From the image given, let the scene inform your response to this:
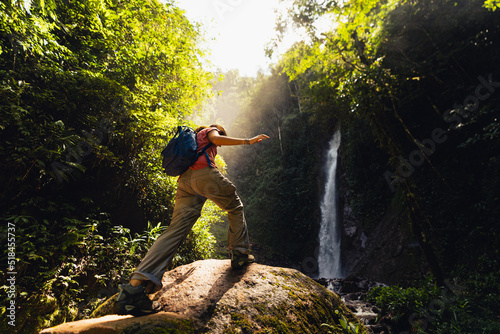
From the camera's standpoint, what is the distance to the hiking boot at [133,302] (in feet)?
5.68

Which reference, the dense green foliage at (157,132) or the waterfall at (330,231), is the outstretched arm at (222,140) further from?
the waterfall at (330,231)

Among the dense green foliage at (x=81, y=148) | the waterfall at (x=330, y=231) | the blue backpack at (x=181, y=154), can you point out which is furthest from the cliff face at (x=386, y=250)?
the blue backpack at (x=181, y=154)

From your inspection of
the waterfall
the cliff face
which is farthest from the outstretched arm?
the waterfall

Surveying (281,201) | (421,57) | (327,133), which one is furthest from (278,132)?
(421,57)

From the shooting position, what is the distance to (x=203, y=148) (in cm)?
251

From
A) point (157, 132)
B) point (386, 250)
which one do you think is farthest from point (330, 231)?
point (157, 132)

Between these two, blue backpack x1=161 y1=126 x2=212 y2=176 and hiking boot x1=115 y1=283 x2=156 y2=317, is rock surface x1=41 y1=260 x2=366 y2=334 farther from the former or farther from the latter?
blue backpack x1=161 y1=126 x2=212 y2=176

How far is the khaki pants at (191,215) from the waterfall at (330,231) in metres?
13.4

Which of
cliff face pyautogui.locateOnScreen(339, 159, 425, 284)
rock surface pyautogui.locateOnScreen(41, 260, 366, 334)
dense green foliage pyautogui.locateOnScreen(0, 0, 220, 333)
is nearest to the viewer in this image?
rock surface pyautogui.locateOnScreen(41, 260, 366, 334)

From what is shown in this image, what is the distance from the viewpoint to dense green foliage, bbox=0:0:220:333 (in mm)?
2717

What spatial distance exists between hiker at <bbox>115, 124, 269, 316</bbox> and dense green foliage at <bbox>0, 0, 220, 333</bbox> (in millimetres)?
1583

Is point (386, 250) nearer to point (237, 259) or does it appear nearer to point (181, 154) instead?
point (237, 259)

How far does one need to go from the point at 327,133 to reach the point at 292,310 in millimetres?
19232

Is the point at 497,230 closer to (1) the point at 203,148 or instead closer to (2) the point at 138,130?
(1) the point at 203,148
